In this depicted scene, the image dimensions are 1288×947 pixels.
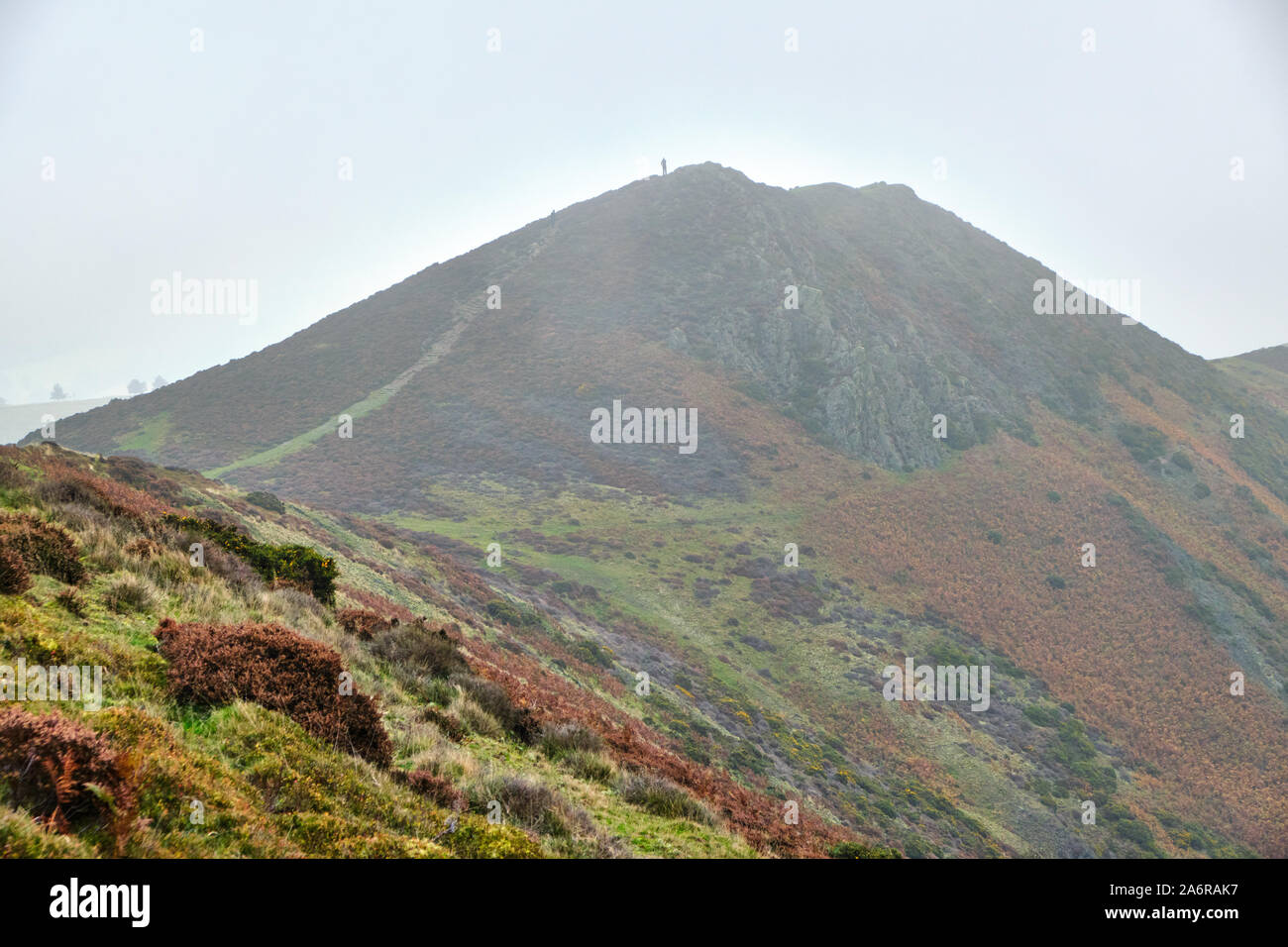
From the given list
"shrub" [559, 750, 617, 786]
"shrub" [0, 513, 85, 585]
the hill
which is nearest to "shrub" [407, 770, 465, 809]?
"shrub" [559, 750, 617, 786]

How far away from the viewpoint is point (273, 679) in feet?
24.2

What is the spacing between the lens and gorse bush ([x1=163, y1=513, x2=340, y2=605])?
13148 millimetres

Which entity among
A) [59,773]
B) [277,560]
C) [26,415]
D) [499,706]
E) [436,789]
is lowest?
[499,706]

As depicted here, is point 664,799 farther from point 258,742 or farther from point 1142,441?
point 1142,441

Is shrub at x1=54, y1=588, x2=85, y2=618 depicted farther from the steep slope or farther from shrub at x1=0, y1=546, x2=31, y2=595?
the steep slope

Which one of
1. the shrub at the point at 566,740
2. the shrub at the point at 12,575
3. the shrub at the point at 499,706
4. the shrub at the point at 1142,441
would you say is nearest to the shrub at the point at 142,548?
Answer: the shrub at the point at 12,575

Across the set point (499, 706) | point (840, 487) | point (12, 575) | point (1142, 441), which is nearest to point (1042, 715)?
point (840, 487)

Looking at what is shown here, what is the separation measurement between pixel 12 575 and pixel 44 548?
1246 millimetres

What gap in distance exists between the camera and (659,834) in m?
7.64

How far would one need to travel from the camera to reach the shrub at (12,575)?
714cm

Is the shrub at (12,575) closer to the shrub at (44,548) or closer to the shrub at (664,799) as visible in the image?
the shrub at (44,548)
